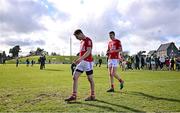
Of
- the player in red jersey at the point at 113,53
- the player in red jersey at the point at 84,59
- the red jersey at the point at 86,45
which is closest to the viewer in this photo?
the player in red jersey at the point at 84,59

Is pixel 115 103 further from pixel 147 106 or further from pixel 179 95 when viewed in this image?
pixel 179 95

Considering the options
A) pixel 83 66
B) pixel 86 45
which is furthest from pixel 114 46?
pixel 83 66

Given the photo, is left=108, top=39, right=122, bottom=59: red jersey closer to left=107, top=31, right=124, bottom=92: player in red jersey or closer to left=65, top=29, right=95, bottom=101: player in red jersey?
left=107, top=31, right=124, bottom=92: player in red jersey

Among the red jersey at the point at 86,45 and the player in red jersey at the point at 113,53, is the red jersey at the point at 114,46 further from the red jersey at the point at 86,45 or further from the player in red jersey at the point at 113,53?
the red jersey at the point at 86,45

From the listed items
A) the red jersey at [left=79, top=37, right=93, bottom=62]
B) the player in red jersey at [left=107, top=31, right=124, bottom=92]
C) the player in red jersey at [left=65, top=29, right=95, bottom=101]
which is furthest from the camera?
the player in red jersey at [left=107, top=31, right=124, bottom=92]

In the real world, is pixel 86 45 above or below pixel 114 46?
below

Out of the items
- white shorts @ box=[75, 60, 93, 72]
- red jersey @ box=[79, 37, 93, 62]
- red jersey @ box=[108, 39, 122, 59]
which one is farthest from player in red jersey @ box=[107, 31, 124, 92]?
white shorts @ box=[75, 60, 93, 72]

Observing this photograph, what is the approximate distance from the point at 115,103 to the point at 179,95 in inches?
127

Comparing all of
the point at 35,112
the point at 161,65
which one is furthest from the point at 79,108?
the point at 161,65

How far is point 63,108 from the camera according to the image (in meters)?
9.49

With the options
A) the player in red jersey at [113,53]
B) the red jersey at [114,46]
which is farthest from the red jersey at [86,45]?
the red jersey at [114,46]

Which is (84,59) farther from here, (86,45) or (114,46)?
(114,46)

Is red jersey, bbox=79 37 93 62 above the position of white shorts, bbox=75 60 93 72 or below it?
above

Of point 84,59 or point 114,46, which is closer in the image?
point 84,59
